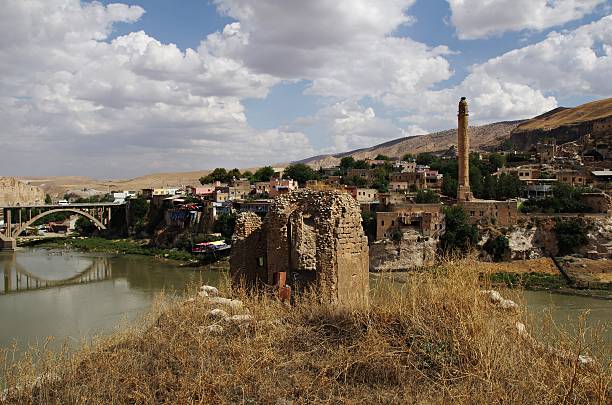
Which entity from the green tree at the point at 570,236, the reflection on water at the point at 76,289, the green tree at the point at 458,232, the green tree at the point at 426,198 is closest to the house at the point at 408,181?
the green tree at the point at 426,198

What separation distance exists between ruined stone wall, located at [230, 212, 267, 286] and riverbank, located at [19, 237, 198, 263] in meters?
27.4

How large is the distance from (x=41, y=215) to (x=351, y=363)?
51.9m

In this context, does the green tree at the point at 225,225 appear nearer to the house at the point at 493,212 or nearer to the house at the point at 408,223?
the house at the point at 408,223

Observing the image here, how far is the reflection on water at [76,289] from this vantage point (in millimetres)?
17703

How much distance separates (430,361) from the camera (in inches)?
178

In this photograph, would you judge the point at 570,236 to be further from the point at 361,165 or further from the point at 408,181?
the point at 361,165

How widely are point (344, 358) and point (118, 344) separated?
2593mm

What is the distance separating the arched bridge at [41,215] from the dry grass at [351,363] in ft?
159

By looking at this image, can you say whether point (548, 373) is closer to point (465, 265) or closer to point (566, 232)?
point (465, 265)

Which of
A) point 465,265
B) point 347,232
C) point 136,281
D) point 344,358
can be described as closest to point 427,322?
point 344,358

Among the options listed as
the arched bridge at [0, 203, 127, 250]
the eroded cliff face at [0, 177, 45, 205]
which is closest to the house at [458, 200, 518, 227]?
the arched bridge at [0, 203, 127, 250]

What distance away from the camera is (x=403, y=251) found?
31.7 m

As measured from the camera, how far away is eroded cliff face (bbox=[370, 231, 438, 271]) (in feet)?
103

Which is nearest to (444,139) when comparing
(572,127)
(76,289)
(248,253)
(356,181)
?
(572,127)
